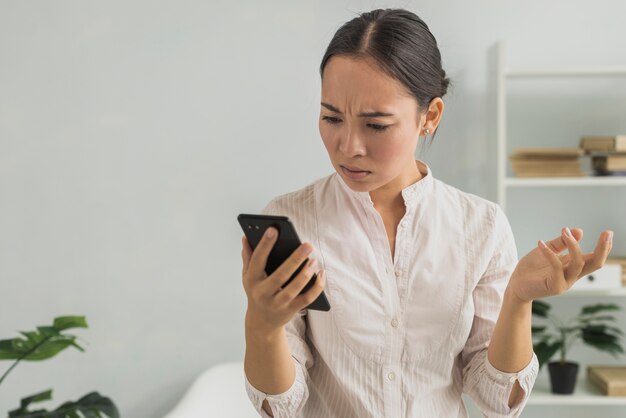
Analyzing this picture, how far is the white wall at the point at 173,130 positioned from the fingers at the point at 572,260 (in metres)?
1.74

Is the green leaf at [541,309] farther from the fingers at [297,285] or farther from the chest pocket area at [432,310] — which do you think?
the fingers at [297,285]

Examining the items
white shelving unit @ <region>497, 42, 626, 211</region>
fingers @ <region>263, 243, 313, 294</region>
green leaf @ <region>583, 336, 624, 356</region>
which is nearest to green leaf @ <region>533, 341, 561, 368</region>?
green leaf @ <region>583, 336, 624, 356</region>

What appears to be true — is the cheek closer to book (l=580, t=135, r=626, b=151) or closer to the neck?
the neck

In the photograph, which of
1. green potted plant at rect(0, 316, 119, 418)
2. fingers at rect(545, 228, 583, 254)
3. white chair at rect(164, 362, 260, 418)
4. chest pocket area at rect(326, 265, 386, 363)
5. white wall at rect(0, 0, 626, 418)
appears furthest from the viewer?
white wall at rect(0, 0, 626, 418)

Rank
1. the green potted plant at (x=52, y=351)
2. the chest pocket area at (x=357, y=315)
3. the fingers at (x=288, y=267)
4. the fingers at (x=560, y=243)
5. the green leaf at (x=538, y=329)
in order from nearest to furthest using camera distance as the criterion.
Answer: the fingers at (x=288, y=267), the fingers at (x=560, y=243), the chest pocket area at (x=357, y=315), the green potted plant at (x=52, y=351), the green leaf at (x=538, y=329)

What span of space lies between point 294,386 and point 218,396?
148 centimetres

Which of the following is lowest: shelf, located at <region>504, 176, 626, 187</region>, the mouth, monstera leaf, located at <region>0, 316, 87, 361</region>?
monstera leaf, located at <region>0, 316, 87, 361</region>

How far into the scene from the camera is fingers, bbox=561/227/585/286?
3.62ft

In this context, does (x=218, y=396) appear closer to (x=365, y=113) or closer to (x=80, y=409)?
(x=80, y=409)

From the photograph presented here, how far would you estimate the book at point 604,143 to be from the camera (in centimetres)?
260

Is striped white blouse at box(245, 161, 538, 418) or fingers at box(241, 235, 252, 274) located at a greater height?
fingers at box(241, 235, 252, 274)

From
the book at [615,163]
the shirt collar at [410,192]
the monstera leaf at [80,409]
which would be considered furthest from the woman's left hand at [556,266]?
the book at [615,163]

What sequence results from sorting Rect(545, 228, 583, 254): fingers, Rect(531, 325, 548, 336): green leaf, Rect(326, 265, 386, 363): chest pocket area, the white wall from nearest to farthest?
Rect(545, 228, 583, 254): fingers
Rect(326, 265, 386, 363): chest pocket area
Rect(531, 325, 548, 336): green leaf
the white wall

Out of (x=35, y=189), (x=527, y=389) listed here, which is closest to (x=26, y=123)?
(x=35, y=189)
